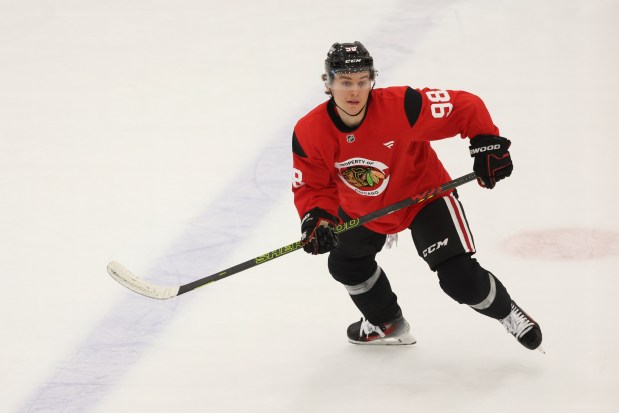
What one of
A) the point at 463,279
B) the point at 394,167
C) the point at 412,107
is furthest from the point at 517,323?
the point at 412,107

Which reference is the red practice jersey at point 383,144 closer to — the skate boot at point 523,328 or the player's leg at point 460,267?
the player's leg at point 460,267

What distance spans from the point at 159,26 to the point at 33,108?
1120 millimetres

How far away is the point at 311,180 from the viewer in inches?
130

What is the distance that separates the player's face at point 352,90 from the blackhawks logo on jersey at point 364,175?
0.20 metres

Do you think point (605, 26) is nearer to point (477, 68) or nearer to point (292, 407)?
A: point (477, 68)

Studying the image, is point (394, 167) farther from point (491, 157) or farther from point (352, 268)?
point (352, 268)

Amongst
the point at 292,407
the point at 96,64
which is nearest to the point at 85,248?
the point at 292,407

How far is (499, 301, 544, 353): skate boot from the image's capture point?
3.36 m

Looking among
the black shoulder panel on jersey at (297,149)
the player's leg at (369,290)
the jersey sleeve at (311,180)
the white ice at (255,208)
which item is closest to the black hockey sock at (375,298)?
the player's leg at (369,290)

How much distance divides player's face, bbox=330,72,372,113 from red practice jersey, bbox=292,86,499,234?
7 cm

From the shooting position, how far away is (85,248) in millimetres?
4270

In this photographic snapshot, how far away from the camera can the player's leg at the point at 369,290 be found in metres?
3.51

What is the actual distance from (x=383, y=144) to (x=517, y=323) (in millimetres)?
754

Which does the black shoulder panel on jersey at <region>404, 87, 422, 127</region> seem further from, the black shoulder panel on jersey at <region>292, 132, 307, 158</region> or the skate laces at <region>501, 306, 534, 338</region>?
the skate laces at <region>501, 306, 534, 338</region>
